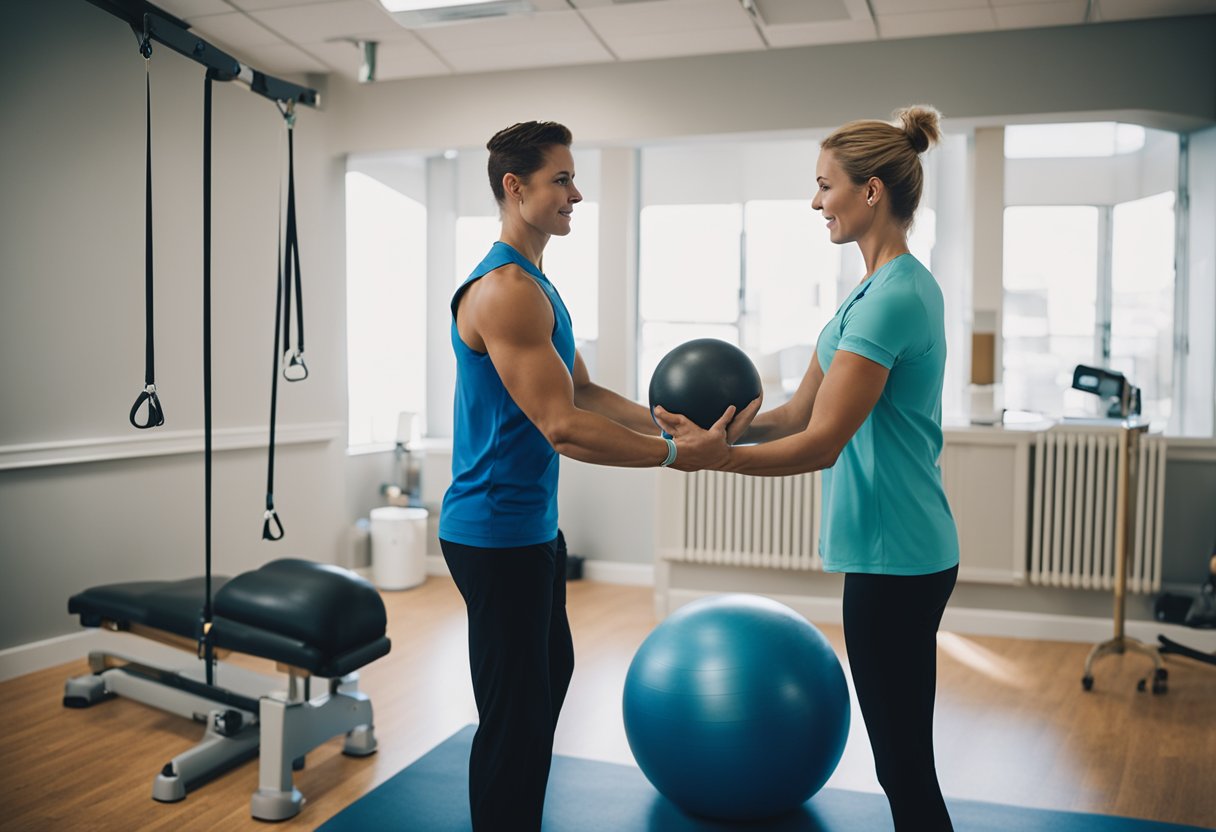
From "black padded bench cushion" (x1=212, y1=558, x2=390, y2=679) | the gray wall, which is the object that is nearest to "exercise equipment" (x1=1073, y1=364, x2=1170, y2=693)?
the gray wall

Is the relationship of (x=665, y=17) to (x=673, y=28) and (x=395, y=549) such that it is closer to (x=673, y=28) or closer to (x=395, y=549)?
(x=673, y=28)

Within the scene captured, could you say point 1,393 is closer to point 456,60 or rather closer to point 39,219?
point 39,219

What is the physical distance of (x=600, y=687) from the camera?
3418mm

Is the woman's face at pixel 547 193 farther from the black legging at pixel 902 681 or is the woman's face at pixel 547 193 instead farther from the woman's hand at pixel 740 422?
the black legging at pixel 902 681

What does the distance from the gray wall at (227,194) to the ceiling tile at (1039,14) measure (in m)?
0.08

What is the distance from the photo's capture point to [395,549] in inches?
192

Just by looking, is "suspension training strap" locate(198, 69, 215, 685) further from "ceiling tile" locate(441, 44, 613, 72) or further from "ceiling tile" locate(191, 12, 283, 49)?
"ceiling tile" locate(441, 44, 613, 72)

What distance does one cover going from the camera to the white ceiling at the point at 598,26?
12.1 feet

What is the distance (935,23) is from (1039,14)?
0.37 m

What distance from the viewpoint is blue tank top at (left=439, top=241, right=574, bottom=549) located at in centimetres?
170

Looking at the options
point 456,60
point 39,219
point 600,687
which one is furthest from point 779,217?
point 39,219

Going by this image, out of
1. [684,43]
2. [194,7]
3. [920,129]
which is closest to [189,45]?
[194,7]

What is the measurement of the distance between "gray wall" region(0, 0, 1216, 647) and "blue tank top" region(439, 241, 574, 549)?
233 centimetres

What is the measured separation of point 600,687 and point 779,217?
2.81 meters
